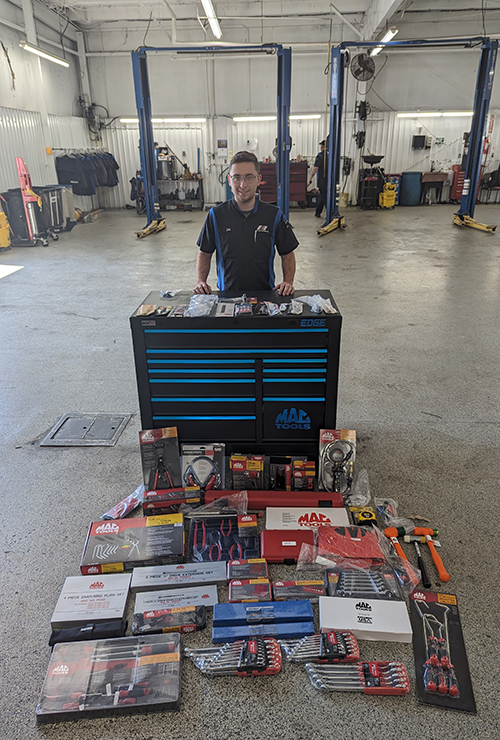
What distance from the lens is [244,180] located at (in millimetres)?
2555

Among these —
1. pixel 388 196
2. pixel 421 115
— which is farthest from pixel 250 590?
pixel 421 115

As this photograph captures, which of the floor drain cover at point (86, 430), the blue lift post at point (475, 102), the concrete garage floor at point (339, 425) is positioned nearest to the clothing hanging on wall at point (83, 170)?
the concrete garage floor at point (339, 425)

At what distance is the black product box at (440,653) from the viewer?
1.51 m

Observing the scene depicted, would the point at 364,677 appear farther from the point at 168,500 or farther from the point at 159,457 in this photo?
the point at 159,457

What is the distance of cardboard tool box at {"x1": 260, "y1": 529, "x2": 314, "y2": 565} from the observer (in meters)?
2.02

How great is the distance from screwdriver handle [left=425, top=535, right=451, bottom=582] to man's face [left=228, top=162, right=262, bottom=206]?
1.87 metres

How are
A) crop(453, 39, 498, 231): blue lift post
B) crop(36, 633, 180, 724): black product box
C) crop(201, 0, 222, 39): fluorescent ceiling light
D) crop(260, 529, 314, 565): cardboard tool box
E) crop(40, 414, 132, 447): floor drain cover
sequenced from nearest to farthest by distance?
crop(36, 633, 180, 724): black product box, crop(260, 529, 314, 565): cardboard tool box, crop(40, 414, 132, 447): floor drain cover, crop(453, 39, 498, 231): blue lift post, crop(201, 0, 222, 39): fluorescent ceiling light

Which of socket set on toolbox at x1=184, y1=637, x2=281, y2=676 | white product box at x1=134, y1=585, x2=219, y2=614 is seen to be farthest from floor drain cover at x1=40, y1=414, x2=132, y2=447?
socket set on toolbox at x1=184, y1=637, x2=281, y2=676

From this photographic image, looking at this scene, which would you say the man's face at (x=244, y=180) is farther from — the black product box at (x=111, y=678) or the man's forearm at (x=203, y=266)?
the black product box at (x=111, y=678)

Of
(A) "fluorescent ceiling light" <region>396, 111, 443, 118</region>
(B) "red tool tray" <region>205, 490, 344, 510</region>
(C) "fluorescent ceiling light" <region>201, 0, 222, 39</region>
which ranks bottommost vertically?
(B) "red tool tray" <region>205, 490, 344, 510</region>

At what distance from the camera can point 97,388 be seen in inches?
139

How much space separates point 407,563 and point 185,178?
13025 mm

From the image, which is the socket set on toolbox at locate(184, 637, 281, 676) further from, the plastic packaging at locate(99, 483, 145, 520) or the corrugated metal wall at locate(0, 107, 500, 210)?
the corrugated metal wall at locate(0, 107, 500, 210)

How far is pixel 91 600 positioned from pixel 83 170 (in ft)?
38.6
